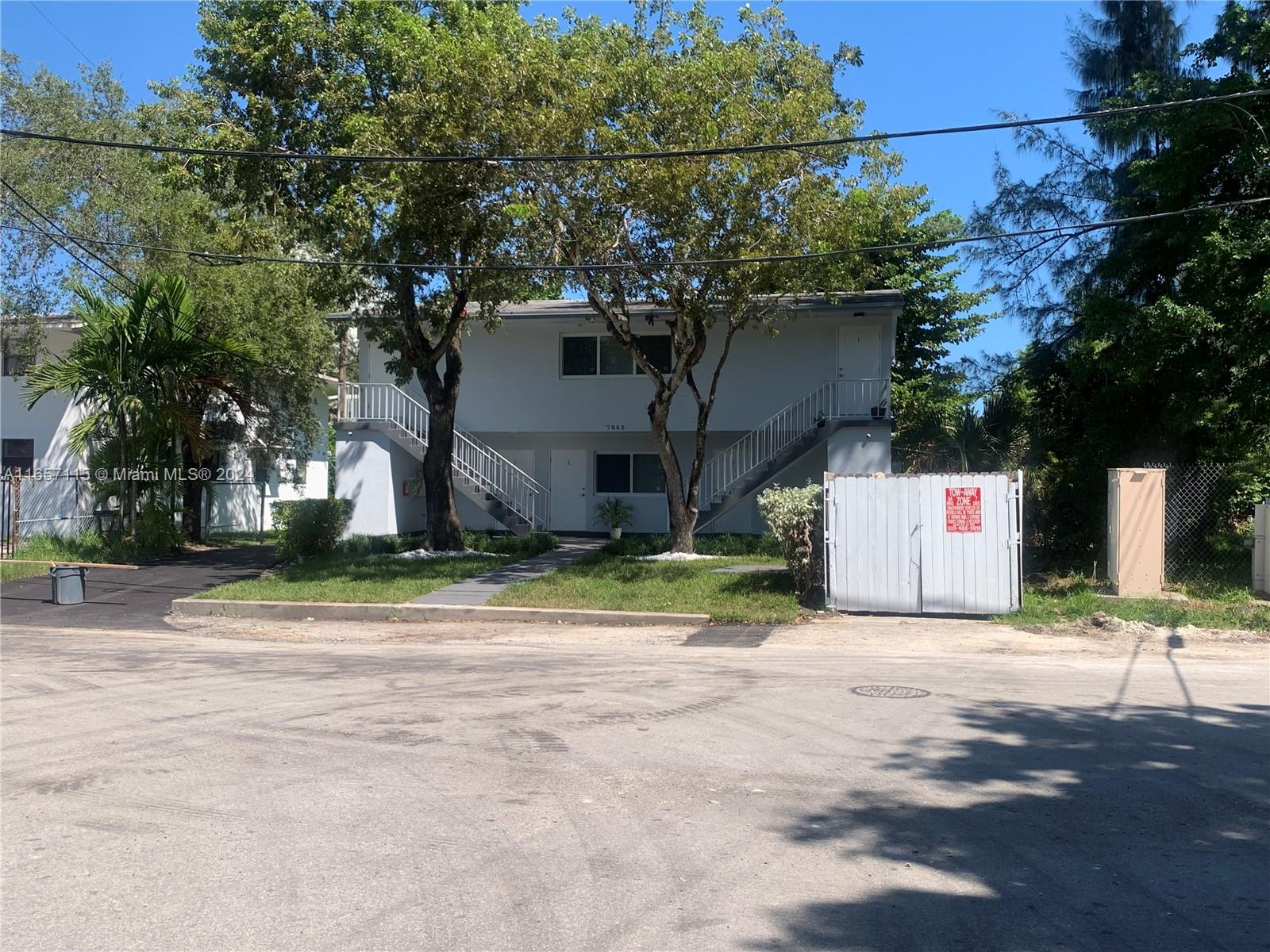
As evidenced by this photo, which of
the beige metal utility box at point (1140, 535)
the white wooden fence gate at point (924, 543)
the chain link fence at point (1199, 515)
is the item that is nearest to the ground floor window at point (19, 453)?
the white wooden fence gate at point (924, 543)

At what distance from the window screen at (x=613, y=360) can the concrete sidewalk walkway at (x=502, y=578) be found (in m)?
4.74

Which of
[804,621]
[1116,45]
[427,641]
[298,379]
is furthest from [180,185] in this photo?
[1116,45]

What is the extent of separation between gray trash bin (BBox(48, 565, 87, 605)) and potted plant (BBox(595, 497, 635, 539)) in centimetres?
1148

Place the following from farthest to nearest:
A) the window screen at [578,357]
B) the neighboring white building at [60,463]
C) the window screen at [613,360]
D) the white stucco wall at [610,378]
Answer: the neighboring white building at [60,463], the window screen at [578,357], the window screen at [613,360], the white stucco wall at [610,378]

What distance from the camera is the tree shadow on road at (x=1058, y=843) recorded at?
179 inches

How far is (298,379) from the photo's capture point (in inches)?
1072

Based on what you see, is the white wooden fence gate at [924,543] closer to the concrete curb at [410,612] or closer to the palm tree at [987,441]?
the concrete curb at [410,612]

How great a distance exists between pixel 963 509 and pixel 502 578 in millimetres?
7999

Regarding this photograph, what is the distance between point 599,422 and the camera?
25812 mm

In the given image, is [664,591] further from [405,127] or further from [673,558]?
[405,127]

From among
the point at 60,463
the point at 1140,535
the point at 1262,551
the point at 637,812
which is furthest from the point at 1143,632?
the point at 60,463

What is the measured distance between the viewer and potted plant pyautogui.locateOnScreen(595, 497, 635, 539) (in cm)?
2548

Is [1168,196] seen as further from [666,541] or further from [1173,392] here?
[666,541]

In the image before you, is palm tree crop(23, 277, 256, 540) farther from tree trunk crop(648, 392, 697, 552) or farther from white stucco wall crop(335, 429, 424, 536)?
tree trunk crop(648, 392, 697, 552)
